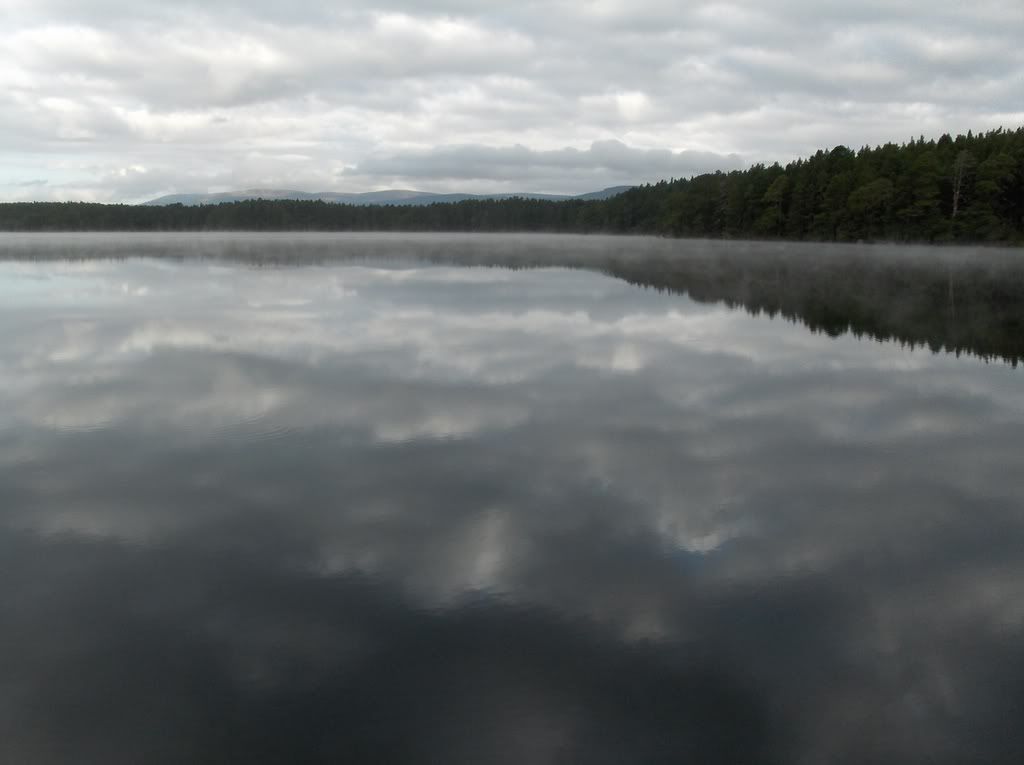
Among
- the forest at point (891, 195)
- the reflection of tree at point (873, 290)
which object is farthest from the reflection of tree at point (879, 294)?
the forest at point (891, 195)

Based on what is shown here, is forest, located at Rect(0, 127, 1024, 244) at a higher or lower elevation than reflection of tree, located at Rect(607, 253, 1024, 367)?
higher

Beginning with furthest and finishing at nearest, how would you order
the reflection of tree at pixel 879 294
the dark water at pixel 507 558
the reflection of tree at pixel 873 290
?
the reflection of tree at pixel 873 290 < the reflection of tree at pixel 879 294 < the dark water at pixel 507 558

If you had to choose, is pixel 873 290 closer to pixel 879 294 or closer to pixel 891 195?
pixel 879 294

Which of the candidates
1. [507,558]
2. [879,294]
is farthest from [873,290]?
[507,558]

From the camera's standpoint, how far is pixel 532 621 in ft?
26.2

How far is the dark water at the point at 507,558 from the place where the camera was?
6.50m

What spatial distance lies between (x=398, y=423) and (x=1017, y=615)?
10.3 metres

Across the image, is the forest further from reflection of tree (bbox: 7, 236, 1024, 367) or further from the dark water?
the dark water

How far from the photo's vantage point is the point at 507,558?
943cm

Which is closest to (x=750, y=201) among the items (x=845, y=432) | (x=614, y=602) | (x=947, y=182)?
(x=947, y=182)

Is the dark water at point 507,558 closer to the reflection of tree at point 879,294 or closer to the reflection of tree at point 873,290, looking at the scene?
the reflection of tree at point 879,294

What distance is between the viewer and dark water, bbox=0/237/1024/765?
6.50 meters

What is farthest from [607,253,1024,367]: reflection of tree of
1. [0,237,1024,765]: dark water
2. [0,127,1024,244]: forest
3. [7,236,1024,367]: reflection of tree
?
[0,127,1024,244]: forest

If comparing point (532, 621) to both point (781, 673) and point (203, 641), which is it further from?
point (203, 641)
